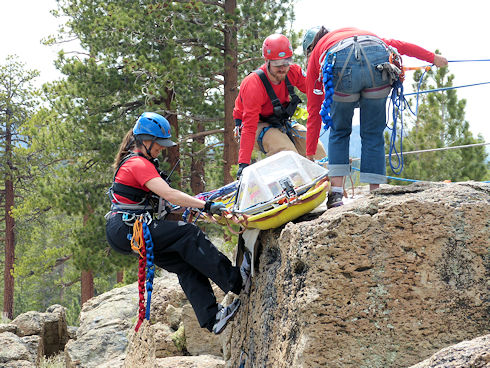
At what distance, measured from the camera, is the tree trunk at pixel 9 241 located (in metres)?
24.0

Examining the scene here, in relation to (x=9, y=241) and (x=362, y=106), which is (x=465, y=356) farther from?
(x=9, y=241)

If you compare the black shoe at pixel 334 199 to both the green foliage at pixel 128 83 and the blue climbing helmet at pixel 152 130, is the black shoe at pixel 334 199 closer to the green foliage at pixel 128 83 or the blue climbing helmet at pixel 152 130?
the blue climbing helmet at pixel 152 130

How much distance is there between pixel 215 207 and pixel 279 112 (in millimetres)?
1370

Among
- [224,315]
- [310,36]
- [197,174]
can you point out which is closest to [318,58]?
[310,36]

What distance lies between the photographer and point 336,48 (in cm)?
412

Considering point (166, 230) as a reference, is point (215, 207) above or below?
above

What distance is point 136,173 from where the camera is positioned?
4441 mm

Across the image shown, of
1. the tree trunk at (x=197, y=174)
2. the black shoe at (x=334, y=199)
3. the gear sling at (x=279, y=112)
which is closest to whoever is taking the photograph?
the black shoe at (x=334, y=199)

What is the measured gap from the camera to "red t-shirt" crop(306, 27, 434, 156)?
4.28 m

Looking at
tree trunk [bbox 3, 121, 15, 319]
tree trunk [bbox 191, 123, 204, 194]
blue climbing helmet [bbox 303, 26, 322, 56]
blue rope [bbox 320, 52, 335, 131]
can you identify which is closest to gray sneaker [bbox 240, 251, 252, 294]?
blue rope [bbox 320, 52, 335, 131]

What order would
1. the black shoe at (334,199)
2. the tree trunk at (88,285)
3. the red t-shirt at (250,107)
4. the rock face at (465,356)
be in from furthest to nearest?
1. the tree trunk at (88,285)
2. the red t-shirt at (250,107)
3. the black shoe at (334,199)
4. the rock face at (465,356)

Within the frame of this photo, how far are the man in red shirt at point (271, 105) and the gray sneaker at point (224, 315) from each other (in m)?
1.15

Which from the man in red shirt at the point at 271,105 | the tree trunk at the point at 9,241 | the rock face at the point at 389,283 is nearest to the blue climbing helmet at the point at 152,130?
the man in red shirt at the point at 271,105

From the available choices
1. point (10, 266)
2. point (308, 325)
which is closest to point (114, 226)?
point (308, 325)
